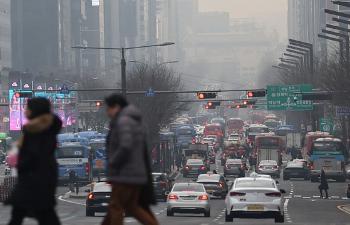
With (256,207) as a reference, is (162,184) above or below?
below

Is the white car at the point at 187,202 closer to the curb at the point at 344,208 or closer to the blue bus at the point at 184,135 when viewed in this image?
the curb at the point at 344,208

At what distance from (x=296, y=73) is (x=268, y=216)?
92.4 metres

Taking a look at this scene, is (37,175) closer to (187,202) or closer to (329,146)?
(187,202)

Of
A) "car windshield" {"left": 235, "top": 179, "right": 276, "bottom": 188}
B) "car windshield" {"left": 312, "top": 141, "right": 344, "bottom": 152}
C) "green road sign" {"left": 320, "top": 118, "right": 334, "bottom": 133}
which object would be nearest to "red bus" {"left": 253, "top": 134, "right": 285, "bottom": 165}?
"green road sign" {"left": 320, "top": 118, "right": 334, "bottom": 133}

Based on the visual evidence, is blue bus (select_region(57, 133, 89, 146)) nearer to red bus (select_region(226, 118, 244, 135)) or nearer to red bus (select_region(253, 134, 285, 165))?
red bus (select_region(253, 134, 285, 165))

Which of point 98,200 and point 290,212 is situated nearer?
point 98,200

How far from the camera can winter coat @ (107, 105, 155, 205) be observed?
13773mm

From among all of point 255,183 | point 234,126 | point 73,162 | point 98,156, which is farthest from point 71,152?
point 234,126

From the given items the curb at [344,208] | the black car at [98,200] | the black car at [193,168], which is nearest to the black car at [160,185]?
the curb at [344,208]

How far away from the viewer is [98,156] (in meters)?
85.2

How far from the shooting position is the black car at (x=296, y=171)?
289 feet

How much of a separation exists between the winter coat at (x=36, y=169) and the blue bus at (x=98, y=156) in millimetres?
67003

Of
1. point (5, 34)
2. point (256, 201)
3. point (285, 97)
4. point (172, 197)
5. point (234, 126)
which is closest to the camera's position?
point (256, 201)

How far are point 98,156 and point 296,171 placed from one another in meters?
13.1
